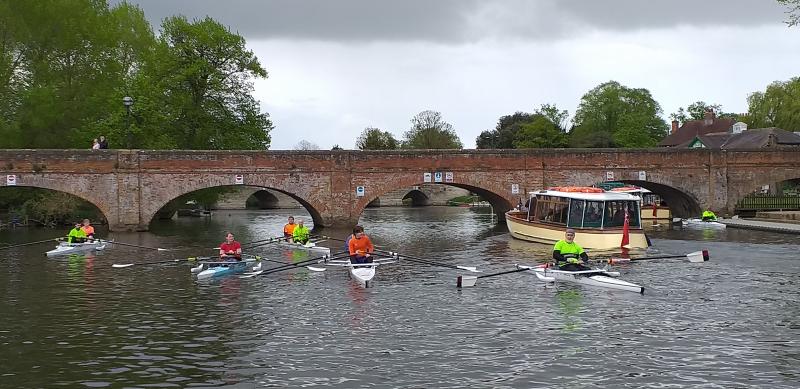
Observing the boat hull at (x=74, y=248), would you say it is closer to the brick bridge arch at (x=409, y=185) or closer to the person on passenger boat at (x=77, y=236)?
the person on passenger boat at (x=77, y=236)

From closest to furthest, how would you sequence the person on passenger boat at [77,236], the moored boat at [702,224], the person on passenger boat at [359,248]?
the person on passenger boat at [359,248], the person on passenger boat at [77,236], the moored boat at [702,224]

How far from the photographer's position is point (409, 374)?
39.2 ft

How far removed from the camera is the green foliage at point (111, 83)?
46.5 m

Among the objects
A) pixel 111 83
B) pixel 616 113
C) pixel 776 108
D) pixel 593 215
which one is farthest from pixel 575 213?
pixel 616 113

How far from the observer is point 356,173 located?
40844mm

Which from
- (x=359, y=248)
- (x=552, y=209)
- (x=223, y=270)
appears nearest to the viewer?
(x=359, y=248)

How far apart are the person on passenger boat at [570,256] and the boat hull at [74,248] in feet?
62.8

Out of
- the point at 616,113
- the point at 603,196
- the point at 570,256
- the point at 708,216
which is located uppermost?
the point at 616,113

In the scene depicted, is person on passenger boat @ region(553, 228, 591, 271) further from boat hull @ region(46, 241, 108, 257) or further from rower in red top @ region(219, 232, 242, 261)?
boat hull @ region(46, 241, 108, 257)

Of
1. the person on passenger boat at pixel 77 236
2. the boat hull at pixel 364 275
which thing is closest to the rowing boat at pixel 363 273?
the boat hull at pixel 364 275

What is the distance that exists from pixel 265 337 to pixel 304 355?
5.44 feet

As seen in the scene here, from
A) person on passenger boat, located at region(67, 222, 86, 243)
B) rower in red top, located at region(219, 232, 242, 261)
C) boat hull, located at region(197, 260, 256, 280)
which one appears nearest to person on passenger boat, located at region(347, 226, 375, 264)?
boat hull, located at region(197, 260, 256, 280)

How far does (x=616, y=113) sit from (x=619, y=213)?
68.2m

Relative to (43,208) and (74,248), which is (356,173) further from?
(43,208)
